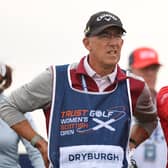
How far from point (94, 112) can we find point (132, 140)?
577 mm

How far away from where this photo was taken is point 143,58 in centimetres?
630

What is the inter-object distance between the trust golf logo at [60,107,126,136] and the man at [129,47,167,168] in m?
0.99

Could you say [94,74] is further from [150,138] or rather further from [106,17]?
[150,138]

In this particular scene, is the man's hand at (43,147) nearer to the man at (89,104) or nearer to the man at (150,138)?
the man at (89,104)

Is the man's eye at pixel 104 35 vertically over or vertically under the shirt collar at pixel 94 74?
over

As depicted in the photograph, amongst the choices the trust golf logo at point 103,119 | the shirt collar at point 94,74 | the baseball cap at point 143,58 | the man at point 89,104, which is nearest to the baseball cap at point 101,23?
the man at point 89,104

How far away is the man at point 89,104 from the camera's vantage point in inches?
188

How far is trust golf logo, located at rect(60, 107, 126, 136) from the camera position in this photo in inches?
188

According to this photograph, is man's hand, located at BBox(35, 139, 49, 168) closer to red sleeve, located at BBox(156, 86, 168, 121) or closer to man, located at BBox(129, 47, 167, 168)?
red sleeve, located at BBox(156, 86, 168, 121)

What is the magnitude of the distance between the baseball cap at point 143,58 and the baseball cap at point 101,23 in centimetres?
137

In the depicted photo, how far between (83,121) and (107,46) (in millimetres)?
404

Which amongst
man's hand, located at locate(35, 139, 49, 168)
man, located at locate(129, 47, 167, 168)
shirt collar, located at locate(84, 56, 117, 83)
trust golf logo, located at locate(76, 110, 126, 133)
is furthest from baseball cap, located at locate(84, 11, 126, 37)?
man, located at locate(129, 47, 167, 168)

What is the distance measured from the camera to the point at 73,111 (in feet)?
15.8

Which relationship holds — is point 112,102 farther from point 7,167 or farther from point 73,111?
point 7,167
